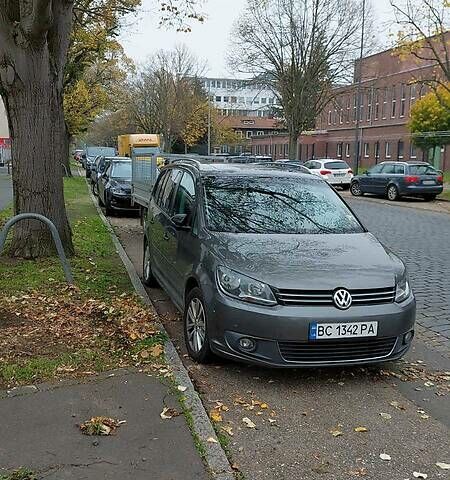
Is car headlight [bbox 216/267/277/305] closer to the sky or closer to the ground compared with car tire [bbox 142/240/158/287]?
closer to the sky

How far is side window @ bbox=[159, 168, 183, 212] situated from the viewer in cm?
723

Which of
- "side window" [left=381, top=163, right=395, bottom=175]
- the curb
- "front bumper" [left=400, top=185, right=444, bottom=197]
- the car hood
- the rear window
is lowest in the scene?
"front bumper" [left=400, top=185, right=444, bottom=197]

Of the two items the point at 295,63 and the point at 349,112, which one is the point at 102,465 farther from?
the point at 349,112

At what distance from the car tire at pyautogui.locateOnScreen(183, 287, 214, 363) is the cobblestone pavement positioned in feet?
8.05

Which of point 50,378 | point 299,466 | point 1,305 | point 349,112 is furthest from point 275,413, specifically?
point 349,112

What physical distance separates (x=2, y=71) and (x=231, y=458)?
6.58 meters

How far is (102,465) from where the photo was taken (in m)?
3.49

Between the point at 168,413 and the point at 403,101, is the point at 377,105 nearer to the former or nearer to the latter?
the point at 403,101

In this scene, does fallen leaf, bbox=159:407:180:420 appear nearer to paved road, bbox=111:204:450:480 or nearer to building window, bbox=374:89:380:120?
paved road, bbox=111:204:450:480

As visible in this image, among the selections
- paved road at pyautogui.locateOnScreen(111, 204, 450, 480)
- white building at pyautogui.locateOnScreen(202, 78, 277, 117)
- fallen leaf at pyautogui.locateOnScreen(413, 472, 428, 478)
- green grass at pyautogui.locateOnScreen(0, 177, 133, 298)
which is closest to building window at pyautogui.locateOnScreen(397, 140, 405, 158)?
white building at pyautogui.locateOnScreen(202, 78, 277, 117)

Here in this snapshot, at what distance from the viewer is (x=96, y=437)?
151 inches

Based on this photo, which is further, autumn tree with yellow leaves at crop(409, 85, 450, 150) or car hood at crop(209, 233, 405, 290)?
autumn tree with yellow leaves at crop(409, 85, 450, 150)

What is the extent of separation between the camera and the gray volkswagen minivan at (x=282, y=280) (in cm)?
464

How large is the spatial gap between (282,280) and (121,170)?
568 inches
